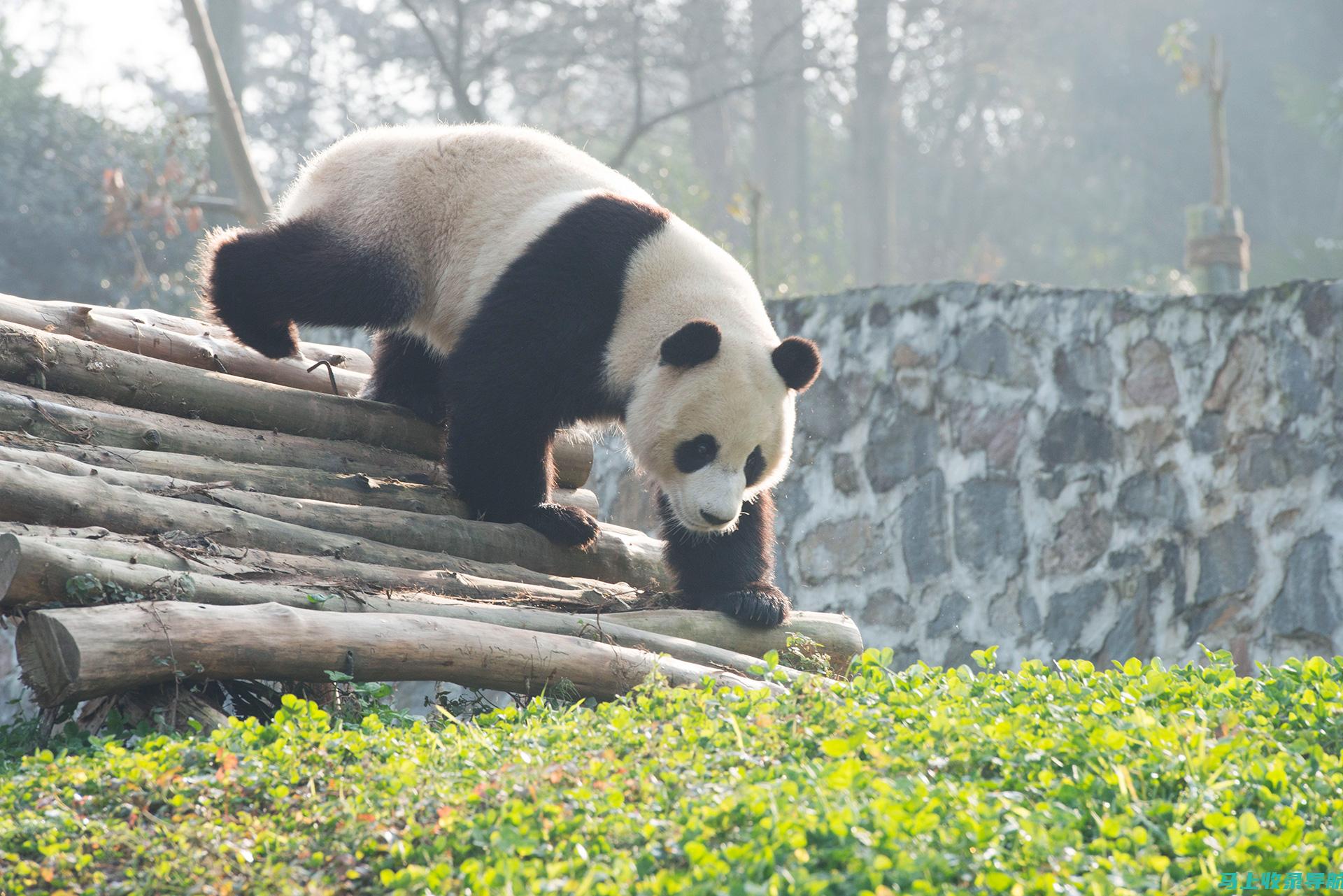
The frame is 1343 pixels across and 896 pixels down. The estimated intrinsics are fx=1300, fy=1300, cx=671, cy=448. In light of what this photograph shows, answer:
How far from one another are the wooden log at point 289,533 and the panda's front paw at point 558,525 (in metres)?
0.03

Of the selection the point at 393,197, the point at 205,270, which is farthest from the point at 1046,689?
the point at 205,270

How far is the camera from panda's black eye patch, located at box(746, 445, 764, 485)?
4332 mm

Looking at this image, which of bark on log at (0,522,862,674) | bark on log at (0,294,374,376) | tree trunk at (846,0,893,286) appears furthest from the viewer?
tree trunk at (846,0,893,286)

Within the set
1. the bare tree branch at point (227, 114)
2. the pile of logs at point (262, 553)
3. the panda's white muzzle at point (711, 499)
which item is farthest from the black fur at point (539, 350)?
the bare tree branch at point (227, 114)

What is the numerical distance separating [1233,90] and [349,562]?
2229 centimetres

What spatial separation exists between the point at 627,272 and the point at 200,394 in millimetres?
1531

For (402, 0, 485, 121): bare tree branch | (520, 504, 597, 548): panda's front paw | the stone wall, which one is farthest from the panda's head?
(402, 0, 485, 121): bare tree branch

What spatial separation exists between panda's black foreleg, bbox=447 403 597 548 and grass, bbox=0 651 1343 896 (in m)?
1.49

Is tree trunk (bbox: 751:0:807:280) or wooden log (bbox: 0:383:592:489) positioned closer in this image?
wooden log (bbox: 0:383:592:489)

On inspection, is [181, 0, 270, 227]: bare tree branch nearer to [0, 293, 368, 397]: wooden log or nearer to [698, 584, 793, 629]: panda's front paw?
[0, 293, 368, 397]: wooden log

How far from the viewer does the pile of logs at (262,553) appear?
2.96 metres

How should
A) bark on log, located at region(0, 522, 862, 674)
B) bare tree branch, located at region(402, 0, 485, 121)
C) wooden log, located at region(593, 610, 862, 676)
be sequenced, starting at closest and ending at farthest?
1. bark on log, located at region(0, 522, 862, 674)
2. wooden log, located at region(593, 610, 862, 676)
3. bare tree branch, located at region(402, 0, 485, 121)

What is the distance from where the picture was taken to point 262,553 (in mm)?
3562

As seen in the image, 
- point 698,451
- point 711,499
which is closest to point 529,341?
point 698,451
